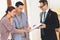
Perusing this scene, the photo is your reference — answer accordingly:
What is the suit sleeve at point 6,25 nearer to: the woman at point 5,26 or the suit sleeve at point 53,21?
the woman at point 5,26

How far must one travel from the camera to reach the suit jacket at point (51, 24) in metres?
2.82

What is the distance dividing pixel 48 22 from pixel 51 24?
2.3 inches

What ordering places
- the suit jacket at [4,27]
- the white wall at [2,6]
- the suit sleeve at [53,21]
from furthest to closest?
1. the white wall at [2,6]
2. the suit sleeve at [53,21]
3. the suit jacket at [4,27]

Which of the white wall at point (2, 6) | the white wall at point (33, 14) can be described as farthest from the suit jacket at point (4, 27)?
the white wall at point (33, 14)

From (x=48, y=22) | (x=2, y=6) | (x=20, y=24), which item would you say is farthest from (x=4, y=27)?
(x=2, y=6)

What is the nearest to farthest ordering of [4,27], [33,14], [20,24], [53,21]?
[4,27]
[53,21]
[20,24]
[33,14]

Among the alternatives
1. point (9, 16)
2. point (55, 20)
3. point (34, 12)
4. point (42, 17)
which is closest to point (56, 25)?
point (55, 20)

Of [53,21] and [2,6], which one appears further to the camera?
[2,6]

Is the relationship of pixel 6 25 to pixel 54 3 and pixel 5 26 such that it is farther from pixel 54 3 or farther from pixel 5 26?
pixel 54 3

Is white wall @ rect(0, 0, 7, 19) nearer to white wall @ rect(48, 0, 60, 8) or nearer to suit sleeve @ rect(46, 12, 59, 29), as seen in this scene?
white wall @ rect(48, 0, 60, 8)

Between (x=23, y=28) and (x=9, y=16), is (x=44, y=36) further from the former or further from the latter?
(x=9, y=16)

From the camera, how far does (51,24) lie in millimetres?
2838

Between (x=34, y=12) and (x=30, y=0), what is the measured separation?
315 millimetres

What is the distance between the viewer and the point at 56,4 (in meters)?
4.40
